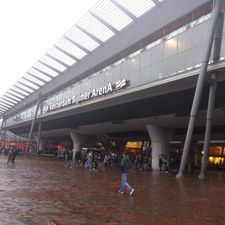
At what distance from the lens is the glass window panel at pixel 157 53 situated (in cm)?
2300

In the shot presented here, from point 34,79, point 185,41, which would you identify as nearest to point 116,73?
point 185,41

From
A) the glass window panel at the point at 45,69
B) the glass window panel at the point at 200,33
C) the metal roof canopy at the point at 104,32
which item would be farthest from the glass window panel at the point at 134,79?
the glass window panel at the point at 45,69

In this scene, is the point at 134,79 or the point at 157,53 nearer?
the point at 157,53

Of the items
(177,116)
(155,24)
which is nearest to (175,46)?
(155,24)

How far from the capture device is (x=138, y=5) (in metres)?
24.0

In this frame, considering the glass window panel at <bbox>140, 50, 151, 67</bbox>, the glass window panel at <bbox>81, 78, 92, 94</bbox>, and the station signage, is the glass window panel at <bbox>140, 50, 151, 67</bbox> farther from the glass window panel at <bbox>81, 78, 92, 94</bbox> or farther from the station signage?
the glass window panel at <bbox>81, 78, 92, 94</bbox>

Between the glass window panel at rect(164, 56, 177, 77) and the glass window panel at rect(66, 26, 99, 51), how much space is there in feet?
36.7

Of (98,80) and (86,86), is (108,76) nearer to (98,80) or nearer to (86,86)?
(98,80)

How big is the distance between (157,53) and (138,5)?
4.14 m

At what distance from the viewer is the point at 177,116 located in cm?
2836

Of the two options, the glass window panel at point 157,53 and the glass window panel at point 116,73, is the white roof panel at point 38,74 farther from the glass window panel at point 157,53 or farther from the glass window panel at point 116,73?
the glass window panel at point 157,53

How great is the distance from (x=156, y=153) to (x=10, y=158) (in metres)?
14.5

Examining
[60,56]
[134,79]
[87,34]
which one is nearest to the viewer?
[134,79]

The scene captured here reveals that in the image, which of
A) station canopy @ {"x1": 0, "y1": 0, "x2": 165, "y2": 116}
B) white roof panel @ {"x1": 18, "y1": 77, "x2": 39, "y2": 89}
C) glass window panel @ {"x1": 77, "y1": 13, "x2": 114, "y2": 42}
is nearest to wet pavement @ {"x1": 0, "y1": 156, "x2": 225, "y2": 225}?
station canopy @ {"x1": 0, "y1": 0, "x2": 165, "y2": 116}
